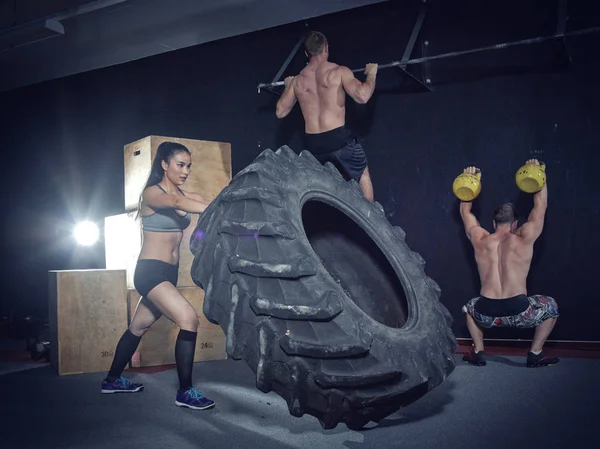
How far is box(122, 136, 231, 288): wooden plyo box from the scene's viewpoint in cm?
393

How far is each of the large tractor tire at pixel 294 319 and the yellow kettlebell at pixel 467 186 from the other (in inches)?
77.7

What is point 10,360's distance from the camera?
166 inches

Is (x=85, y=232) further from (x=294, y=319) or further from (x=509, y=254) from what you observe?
(x=294, y=319)

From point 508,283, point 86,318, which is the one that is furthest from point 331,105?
point 86,318

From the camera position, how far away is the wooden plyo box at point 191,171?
12.9ft

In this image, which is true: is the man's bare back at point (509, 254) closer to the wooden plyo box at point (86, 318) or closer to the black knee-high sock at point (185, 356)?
the black knee-high sock at point (185, 356)

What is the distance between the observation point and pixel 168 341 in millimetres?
3842

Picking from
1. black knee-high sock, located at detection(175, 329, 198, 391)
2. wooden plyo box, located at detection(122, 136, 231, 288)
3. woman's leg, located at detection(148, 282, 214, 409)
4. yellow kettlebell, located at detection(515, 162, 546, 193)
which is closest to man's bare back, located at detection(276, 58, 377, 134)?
wooden plyo box, located at detection(122, 136, 231, 288)

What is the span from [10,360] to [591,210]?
15.3ft

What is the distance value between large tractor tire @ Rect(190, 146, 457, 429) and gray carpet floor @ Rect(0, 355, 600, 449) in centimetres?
42

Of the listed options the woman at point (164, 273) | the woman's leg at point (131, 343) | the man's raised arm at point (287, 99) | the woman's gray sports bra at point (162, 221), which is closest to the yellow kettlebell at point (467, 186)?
the man's raised arm at point (287, 99)

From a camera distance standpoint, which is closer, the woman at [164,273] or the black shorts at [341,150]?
the woman at [164,273]

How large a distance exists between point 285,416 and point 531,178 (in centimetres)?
237

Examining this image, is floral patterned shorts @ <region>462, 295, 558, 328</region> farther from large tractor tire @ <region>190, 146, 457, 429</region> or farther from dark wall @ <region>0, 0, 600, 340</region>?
large tractor tire @ <region>190, 146, 457, 429</region>
